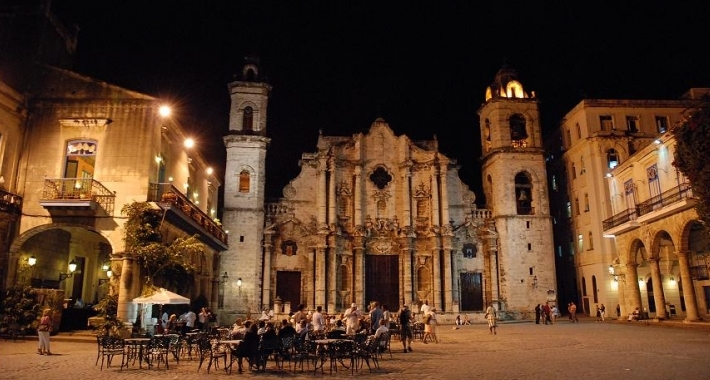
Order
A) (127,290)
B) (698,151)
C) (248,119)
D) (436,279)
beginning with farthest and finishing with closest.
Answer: (248,119) → (436,279) → (698,151) → (127,290)

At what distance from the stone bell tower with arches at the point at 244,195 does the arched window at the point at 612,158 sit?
25.6m

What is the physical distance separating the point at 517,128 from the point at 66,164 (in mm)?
33276

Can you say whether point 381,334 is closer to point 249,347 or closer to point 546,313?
point 249,347

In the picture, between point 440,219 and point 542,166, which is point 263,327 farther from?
point 542,166

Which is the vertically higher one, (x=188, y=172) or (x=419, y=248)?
(x=188, y=172)

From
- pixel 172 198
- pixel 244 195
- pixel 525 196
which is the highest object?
pixel 525 196

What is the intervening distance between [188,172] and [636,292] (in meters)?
28.6

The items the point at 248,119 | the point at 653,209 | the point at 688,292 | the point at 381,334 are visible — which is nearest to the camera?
the point at 381,334

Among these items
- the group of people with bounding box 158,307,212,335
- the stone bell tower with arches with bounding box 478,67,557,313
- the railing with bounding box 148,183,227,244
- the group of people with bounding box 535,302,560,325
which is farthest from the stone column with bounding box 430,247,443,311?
the group of people with bounding box 158,307,212,335

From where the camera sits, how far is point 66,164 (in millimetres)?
21859

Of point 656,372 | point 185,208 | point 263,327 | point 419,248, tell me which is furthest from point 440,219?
point 656,372

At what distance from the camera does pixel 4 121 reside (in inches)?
822

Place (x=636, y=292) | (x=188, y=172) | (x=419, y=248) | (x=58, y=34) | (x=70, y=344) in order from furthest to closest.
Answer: (x=419, y=248), (x=636, y=292), (x=188, y=172), (x=58, y=34), (x=70, y=344)

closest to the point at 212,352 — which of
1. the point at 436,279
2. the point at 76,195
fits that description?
the point at 76,195
